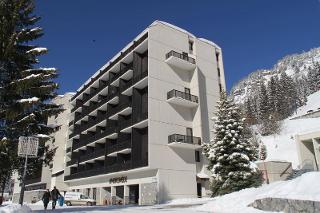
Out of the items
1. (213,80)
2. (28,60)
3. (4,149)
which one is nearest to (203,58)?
(213,80)

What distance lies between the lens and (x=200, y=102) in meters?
42.7

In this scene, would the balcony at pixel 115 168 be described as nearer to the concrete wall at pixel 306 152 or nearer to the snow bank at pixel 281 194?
the snow bank at pixel 281 194

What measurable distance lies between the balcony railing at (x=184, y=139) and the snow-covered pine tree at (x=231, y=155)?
20.7ft

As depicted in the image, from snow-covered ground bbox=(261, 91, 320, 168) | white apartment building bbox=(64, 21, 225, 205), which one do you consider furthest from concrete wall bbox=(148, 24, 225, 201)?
snow-covered ground bbox=(261, 91, 320, 168)

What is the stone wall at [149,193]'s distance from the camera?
35094mm

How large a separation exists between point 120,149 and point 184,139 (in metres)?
9.57

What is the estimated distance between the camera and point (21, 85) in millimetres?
20375

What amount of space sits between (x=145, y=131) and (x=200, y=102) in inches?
337

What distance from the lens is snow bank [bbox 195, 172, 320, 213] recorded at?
535 inches

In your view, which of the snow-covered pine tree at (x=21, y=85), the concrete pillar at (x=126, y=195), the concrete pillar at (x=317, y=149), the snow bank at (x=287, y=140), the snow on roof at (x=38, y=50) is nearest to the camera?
the snow-covered pine tree at (x=21, y=85)

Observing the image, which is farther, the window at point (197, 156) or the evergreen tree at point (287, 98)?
the evergreen tree at point (287, 98)

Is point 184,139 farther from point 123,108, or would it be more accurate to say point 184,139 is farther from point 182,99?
point 123,108

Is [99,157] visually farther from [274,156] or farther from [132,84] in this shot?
[274,156]

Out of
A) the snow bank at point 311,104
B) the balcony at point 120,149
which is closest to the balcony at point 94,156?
the balcony at point 120,149
